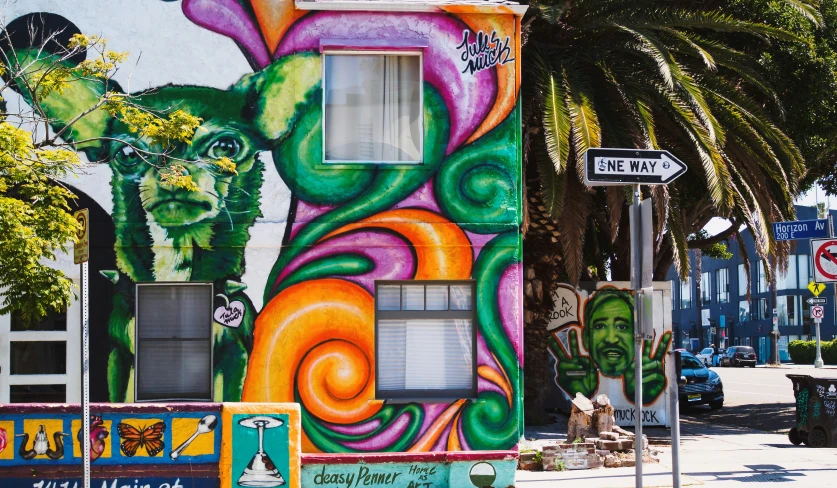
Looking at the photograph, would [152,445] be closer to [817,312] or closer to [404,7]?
[404,7]

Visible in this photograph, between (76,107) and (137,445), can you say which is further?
(76,107)

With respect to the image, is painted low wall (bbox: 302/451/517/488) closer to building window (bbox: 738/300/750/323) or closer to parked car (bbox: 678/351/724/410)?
parked car (bbox: 678/351/724/410)

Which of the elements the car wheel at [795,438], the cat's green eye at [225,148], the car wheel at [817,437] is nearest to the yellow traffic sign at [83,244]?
the cat's green eye at [225,148]

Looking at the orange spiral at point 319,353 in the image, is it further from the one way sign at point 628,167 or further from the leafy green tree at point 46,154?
the one way sign at point 628,167

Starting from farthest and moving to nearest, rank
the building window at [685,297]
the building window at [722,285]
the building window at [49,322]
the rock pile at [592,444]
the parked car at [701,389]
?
the building window at [685,297] < the building window at [722,285] < the parked car at [701,389] < the rock pile at [592,444] < the building window at [49,322]

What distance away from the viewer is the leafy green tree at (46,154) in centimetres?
965

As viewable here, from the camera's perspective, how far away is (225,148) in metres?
12.3

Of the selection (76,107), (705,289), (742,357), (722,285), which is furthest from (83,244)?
(705,289)

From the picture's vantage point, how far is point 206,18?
12.4m

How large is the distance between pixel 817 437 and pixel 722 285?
66980 mm

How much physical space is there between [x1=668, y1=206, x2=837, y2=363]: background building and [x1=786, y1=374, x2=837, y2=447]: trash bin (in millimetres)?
43915

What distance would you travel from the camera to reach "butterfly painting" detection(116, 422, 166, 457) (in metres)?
10.4

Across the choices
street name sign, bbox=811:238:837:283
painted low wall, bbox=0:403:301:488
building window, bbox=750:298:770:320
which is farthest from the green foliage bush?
painted low wall, bbox=0:403:301:488

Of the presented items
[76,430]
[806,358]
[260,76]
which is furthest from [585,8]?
[806,358]
